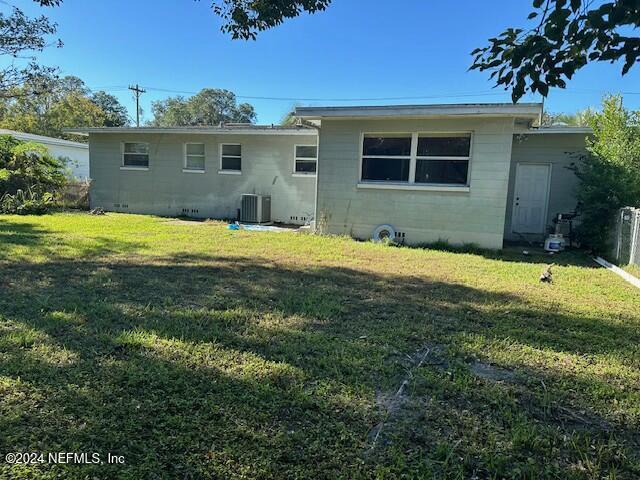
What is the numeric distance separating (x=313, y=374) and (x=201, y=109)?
62419 millimetres

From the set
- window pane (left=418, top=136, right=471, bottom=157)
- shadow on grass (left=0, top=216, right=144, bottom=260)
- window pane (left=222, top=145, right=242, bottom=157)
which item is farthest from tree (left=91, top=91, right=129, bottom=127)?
window pane (left=418, top=136, right=471, bottom=157)

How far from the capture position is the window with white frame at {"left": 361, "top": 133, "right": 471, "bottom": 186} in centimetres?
967

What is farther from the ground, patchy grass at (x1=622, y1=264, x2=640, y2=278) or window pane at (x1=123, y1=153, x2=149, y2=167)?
window pane at (x1=123, y1=153, x2=149, y2=167)

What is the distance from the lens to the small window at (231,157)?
1434 centimetres

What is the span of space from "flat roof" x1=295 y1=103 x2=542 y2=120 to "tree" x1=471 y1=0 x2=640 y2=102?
22.4ft

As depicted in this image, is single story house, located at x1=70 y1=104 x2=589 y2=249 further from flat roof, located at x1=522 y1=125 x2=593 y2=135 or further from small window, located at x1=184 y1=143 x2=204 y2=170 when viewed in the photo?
small window, located at x1=184 y1=143 x2=204 y2=170

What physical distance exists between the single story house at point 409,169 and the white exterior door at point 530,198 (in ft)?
0.08

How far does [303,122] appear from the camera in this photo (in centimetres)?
1128

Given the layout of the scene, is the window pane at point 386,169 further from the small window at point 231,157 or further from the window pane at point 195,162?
the window pane at point 195,162

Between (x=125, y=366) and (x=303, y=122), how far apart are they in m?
9.17

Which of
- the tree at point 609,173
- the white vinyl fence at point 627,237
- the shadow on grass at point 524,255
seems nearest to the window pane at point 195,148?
the shadow on grass at point 524,255

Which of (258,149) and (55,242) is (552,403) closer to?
(55,242)

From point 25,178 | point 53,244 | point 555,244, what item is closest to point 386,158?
point 555,244

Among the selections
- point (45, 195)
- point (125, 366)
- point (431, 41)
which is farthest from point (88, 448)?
point (431, 41)
